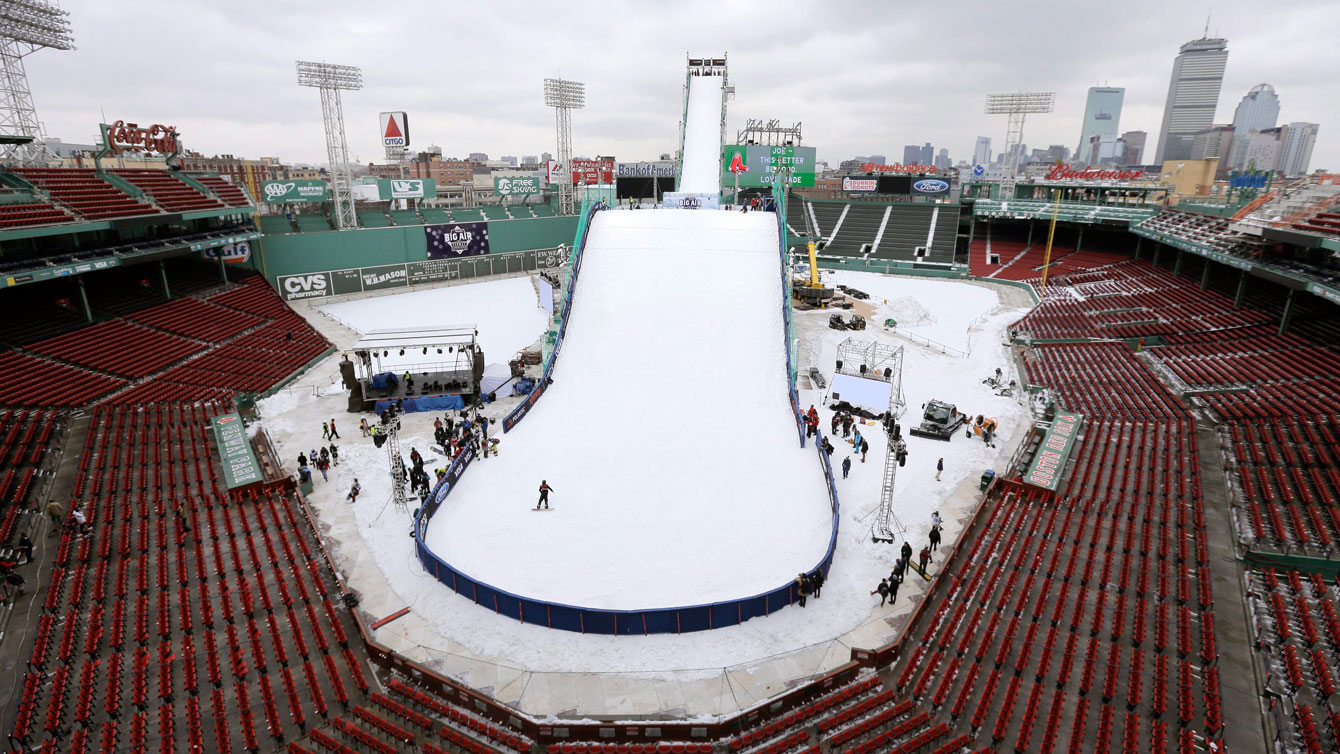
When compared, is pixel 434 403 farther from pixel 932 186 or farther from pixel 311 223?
pixel 932 186

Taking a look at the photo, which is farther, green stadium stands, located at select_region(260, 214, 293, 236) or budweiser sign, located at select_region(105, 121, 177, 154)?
green stadium stands, located at select_region(260, 214, 293, 236)

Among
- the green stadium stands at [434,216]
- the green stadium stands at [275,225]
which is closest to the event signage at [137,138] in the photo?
the green stadium stands at [275,225]

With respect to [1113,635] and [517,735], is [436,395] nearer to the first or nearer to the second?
[517,735]

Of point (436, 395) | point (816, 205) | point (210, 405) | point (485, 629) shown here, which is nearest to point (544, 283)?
point (436, 395)

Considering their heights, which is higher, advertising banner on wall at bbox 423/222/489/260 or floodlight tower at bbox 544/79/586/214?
floodlight tower at bbox 544/79/586/214

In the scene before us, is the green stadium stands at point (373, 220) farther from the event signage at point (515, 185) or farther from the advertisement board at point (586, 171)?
the advertisement board at point (586, 171)

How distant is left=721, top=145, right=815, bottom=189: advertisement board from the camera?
63.6 meters

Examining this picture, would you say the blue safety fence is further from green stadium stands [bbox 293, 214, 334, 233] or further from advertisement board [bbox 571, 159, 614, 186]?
advertisement board [bbox 571, 159, 614, 186]

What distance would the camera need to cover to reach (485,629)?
518 inches

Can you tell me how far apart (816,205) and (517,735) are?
6911 cm

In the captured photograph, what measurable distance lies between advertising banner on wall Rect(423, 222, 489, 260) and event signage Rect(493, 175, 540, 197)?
12.8 metres

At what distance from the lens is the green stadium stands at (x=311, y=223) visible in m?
47.8

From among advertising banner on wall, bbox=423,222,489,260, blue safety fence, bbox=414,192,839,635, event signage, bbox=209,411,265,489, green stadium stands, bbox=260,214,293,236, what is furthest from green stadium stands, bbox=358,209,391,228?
blue safety fence, bbox=414,192,839,635

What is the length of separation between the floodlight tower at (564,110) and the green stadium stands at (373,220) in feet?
49.6
